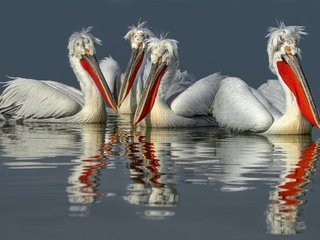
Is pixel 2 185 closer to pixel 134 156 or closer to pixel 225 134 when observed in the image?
pixel 134 156

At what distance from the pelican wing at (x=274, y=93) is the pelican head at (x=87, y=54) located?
218 centimetres

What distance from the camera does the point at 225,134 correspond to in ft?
37.7

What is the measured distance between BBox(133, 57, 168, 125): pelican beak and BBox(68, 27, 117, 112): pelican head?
1245mm

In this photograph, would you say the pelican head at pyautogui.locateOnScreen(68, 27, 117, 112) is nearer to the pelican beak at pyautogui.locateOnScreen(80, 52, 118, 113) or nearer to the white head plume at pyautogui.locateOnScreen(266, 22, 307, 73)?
the pelican beak at pyautogui.locateOnScreen(80, 52, 118, 113)

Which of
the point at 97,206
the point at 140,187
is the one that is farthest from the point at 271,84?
the point at 97,206

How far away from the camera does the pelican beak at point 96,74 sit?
13164 mm

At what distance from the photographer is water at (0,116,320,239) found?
17.6 feet

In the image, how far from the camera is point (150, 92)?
1209 cm

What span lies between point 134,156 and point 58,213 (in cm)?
318

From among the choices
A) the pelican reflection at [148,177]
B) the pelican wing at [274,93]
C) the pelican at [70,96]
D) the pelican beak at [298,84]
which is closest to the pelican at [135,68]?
the pelican at [70,96]

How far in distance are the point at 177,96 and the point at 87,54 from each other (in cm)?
154

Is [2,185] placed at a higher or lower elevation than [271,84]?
lower

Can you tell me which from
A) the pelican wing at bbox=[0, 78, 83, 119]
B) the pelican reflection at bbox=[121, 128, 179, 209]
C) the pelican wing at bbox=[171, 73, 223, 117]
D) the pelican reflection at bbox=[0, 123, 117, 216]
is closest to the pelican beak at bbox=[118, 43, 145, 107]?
the pelican wing at bbox=[0, 78, 83, 119]

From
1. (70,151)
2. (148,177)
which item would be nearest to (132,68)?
(70,151)
